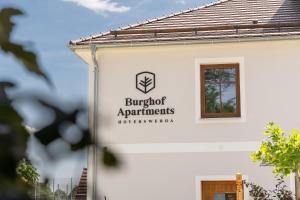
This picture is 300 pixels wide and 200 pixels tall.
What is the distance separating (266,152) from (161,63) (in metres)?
4.41

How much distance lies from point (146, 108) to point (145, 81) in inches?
22.5

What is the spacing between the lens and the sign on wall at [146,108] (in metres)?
14.2

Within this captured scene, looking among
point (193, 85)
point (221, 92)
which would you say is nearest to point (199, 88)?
point (193, 85)

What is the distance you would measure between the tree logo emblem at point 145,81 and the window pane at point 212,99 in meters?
1.11

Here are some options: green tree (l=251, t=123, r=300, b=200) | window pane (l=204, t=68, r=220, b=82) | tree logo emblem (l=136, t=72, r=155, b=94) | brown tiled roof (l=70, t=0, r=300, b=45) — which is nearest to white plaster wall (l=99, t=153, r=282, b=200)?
tree logo emblem (l=136, t=72, r=155, b=94)

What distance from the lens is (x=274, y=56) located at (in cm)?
1420

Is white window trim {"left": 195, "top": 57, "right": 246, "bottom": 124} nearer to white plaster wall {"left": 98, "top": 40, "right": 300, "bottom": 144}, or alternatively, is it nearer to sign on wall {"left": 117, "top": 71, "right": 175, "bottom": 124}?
white plaster wall {"left": 98, "top": 40, "right": 300, "bottom": 144}

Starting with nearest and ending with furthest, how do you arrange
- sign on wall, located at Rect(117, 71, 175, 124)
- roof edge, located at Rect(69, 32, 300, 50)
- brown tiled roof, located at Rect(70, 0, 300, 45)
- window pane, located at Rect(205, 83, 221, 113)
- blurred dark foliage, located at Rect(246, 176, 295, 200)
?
1. blurred dark foliage, located at Rect(246, 176, 295, 200)
2. roof edge, located at Rect(69, 32, 300, 50)
3. window pane, located at Rect(205, 83, 221, 113)
4. sign on wall, located at Rect(117, 71, 175, 124)
5. brown tiled roof, located at Rect(70, 0, 300, 45)

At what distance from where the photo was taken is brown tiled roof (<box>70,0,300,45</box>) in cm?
1455

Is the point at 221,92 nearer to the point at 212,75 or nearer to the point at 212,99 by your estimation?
the point at 212,99

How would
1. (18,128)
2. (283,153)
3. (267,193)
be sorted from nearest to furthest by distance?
(18,128) → (283,153) → (267,193)

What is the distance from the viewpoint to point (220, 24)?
1551 centimetres

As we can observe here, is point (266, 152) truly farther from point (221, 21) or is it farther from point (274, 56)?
point (221, 21)

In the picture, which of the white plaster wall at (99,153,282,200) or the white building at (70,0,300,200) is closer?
the white plaster wall at (99,153,282,200)
